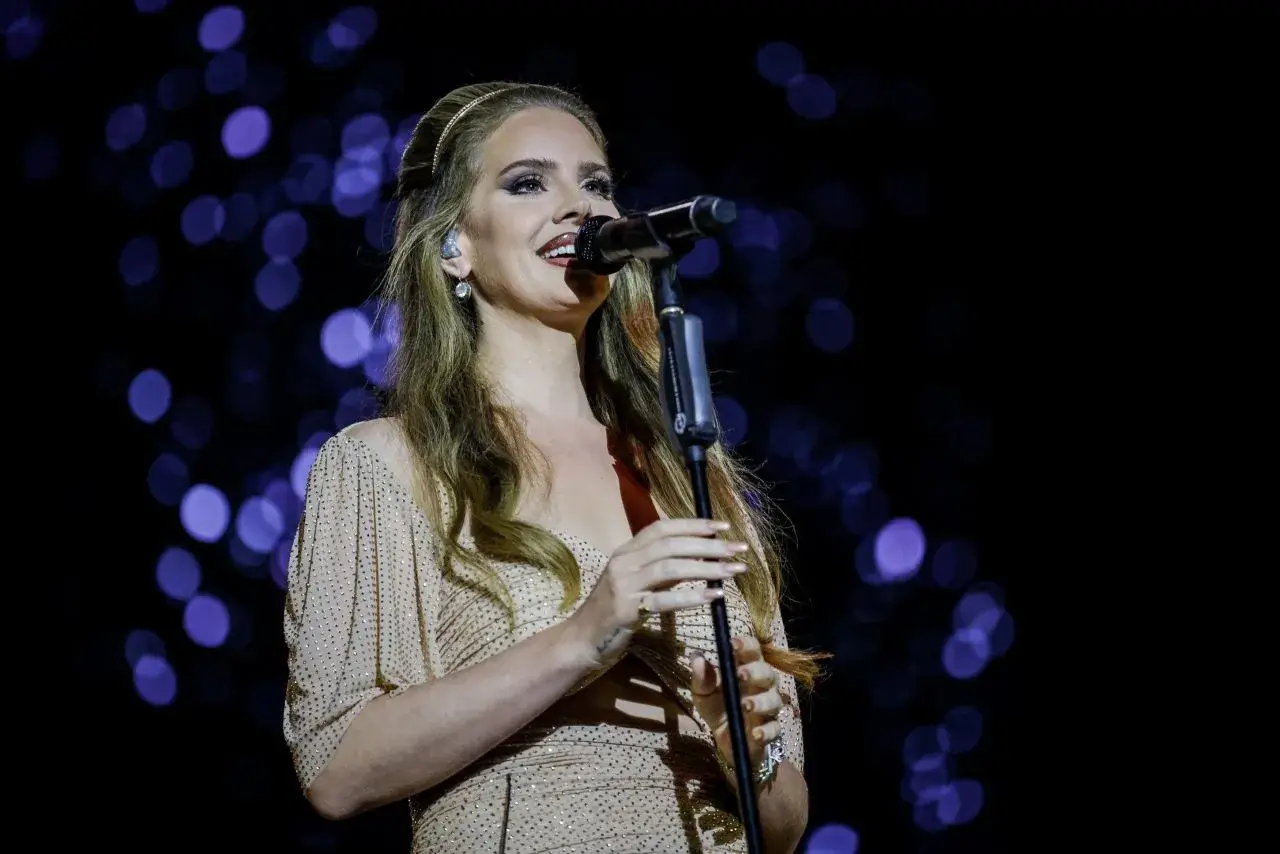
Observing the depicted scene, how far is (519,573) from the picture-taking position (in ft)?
6.18

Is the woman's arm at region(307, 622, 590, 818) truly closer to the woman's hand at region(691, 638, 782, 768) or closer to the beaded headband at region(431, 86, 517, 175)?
the woman's hand at region(691, 638, 782, 768)

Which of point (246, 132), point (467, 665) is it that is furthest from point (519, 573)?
point (246, 132)

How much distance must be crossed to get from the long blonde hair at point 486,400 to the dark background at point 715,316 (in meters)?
1.07

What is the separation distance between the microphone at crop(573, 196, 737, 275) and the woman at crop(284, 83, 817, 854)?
0.32 meters

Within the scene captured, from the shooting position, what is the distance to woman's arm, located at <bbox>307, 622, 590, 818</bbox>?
163 cm

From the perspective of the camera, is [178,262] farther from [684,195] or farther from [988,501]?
[988,501]

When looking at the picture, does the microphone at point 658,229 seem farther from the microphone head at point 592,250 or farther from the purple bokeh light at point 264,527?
the purple bokeh light at point 264,527

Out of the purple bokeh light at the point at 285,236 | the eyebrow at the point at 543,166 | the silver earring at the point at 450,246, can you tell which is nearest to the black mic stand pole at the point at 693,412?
the eyebrow at the point at 543,166

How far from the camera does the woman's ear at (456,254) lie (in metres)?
2.30

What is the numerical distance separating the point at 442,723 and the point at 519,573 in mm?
277

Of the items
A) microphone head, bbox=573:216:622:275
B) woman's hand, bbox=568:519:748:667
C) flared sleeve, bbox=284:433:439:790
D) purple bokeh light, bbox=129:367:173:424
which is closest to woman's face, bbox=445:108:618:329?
microphone head, bbox=573:216:622:275

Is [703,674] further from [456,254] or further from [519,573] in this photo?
[456,254]

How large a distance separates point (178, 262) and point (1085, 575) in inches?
93.8

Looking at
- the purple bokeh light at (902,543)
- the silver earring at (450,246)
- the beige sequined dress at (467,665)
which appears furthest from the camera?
the purple bokeh light at (902,543)
